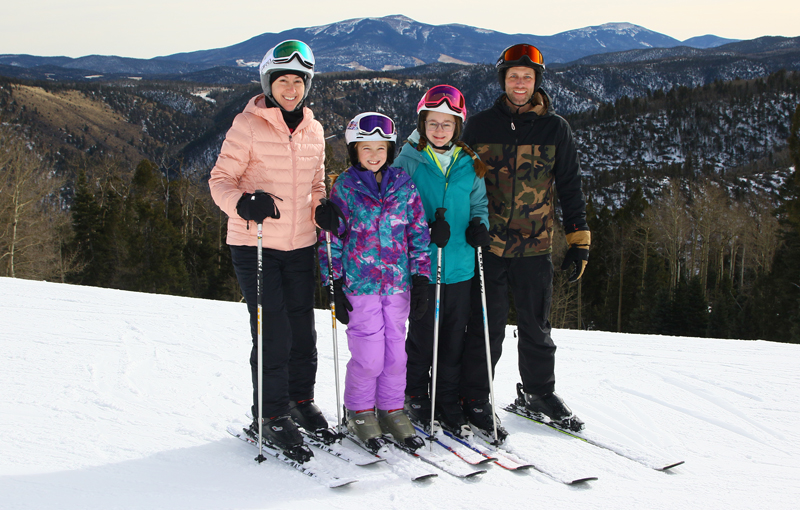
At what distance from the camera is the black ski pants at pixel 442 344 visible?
9.66 ft

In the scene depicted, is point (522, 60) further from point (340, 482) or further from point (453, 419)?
point (340, 482)

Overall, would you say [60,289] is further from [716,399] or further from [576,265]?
[716,399]

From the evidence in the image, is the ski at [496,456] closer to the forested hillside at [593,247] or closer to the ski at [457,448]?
the ski at [457,448]

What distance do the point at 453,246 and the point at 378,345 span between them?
0.69 metres

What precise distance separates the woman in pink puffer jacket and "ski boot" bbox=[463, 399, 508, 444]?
2.76ft

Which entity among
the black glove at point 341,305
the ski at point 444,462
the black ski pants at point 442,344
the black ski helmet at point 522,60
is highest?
the black ski helmet at point 522,60

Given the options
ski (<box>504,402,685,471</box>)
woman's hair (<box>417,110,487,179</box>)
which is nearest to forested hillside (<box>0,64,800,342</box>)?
woman's hair (<box>417,110,487,179</box>)

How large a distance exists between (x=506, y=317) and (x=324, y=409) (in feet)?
4.38

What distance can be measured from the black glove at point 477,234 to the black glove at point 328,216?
72cm

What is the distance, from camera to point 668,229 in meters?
30.0

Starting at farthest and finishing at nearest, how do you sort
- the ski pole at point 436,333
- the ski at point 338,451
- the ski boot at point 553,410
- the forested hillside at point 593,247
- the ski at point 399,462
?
the forested hillside at point 593,247 < the ski boot at point 553,410 < the ski pole at point 436,333 < the ski at point 338,451 < the ski at point 399,462

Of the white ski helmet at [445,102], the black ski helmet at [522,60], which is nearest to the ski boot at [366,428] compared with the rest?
the white ski helmet at [445,102]

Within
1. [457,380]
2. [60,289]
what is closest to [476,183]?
[457,380]

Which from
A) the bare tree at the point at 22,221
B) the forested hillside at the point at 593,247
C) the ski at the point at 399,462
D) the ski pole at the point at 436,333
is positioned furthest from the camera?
the forested hillside at the point at 593,247
